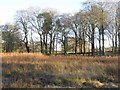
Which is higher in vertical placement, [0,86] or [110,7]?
[110,7]

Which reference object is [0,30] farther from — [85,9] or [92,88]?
[92,88]

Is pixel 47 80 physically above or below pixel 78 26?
below

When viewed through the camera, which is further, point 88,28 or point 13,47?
point 13,47

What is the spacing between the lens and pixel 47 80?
6.57 metres

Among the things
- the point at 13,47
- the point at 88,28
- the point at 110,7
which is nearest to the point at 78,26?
the point at 88,28

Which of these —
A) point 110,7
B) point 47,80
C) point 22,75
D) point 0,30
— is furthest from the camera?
point 0,30

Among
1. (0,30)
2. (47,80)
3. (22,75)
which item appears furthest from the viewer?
(0,30)

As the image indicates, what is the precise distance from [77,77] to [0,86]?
3389 mm

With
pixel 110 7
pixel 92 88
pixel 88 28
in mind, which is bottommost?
pixel 92 88

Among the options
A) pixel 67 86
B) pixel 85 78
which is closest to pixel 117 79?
pixel 85 78

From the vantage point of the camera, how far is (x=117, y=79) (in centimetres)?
693

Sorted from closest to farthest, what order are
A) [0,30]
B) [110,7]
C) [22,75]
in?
[22,75] → [110,7] → [0,30]

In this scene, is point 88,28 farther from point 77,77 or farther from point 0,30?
point 77,77

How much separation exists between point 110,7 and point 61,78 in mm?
21303
